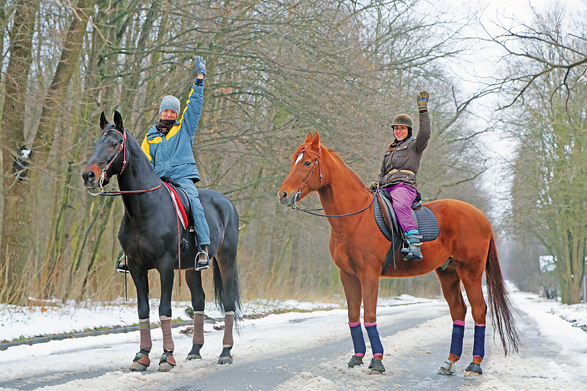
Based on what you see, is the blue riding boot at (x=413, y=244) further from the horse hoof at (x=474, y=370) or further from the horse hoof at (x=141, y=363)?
the horse hoof at (x=141, y=363)

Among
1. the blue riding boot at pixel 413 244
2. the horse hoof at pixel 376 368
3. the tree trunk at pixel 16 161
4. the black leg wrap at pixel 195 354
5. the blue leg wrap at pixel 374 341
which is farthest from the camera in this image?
the tree trunk at pixel 16 161

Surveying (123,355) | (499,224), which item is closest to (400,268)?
(123,355)

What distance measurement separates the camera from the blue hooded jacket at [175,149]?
676 centimetres

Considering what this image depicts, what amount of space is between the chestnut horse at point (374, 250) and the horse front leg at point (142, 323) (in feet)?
5.77

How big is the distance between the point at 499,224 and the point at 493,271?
26.3m

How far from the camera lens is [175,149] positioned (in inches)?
267

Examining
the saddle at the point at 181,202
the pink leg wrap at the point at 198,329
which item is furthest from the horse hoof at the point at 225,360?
the saddle at the point at 181,202

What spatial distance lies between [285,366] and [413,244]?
1.95 metres

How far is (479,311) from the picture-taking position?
21.1 ft

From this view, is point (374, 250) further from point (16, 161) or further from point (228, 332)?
point (16, 161)

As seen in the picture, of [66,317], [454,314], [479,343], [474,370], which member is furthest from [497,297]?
[66,317]

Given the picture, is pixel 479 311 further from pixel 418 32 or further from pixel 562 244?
pixel 562 244

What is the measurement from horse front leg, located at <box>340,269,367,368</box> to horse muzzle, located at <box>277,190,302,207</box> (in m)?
1.11

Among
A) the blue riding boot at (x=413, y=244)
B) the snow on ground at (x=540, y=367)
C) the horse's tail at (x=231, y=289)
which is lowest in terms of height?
the snow on ground at (x=540, y=367)
